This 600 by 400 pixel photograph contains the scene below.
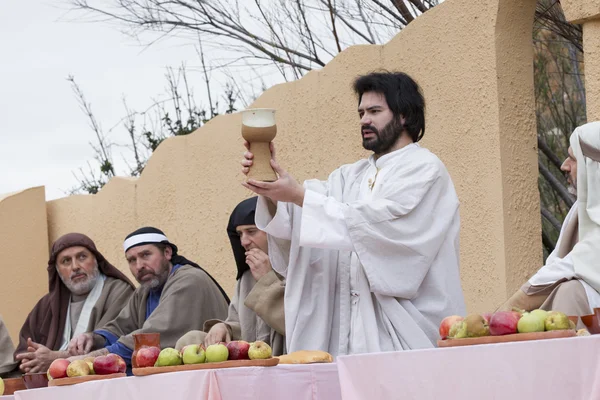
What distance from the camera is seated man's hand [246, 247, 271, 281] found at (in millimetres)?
5414

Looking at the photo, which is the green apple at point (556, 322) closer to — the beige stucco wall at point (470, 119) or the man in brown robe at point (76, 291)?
the beige stucco wall at point (470, 119)

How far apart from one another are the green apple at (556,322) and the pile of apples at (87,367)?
5.46 feet

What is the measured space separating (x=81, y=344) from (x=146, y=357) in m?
2.92

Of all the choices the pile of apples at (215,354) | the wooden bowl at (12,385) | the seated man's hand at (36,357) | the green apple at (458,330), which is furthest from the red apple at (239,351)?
the seated man's hand at (36,357)

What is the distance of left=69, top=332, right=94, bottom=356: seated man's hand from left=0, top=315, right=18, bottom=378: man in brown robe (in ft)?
2.91

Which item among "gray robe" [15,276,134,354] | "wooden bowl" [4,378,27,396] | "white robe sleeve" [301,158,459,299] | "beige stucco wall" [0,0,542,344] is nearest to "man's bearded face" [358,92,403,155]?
"white robe sleeve" [301,158,459,299]

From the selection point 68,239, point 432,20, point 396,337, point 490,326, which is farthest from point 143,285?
point 490,326

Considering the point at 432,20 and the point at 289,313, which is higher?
the point at 432,20

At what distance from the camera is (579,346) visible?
9.48ft

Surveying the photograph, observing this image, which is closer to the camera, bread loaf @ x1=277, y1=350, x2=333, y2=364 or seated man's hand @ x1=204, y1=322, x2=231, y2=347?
bread loaf @ x1=277, y1=350, x2=333, y2=364

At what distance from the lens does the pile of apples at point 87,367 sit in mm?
4004

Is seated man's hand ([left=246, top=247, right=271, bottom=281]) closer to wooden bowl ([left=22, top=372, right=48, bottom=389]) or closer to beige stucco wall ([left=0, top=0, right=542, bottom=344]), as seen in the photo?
beige stucco wall ([left=0, top=0, right=542, bottom=344])

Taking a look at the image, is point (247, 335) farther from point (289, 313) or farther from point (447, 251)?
point (447, 251)

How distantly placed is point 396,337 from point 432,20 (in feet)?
7.91
